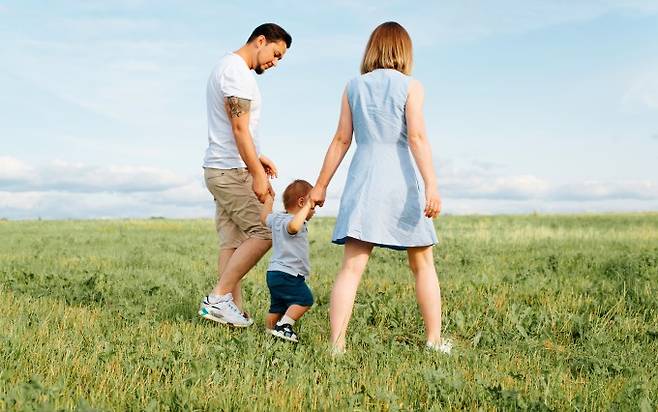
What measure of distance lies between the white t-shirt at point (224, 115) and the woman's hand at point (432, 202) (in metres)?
2.00

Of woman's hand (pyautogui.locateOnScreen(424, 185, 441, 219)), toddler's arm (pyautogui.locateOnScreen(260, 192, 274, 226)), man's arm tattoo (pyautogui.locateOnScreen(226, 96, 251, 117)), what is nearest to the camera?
woman's hand (pyautogui.locateOnScreen(424, 185, 441, 219))

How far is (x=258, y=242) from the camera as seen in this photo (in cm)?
671

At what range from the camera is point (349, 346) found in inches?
235

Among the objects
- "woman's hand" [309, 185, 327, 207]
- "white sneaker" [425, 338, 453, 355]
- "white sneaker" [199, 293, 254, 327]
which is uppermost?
"woman's hand" [309, 185, 327, 207]

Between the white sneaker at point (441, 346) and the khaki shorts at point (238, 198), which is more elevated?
the khaki shorts at point (238, 198)

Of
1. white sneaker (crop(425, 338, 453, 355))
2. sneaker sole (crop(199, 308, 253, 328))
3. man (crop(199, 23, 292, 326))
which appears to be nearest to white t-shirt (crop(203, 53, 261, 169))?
man (crop(199, 23, 292, 326))

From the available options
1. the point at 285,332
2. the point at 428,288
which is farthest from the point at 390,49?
the point at 285,332

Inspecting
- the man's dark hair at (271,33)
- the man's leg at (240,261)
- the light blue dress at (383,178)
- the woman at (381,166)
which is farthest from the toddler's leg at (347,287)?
the man's dark hair at (271,33)

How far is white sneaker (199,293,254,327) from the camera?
21.7 ft

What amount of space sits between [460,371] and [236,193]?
2.82m

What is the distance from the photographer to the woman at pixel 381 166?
5379mm

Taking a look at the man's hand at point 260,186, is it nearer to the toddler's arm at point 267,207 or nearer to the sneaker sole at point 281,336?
the toddler's arm at point 267,207

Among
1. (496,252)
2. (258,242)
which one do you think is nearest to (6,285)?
(258,242)

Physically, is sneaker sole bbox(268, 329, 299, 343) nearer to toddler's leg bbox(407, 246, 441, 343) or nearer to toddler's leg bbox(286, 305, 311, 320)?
toddler's leg bbox(286, 305, 311, 320)
